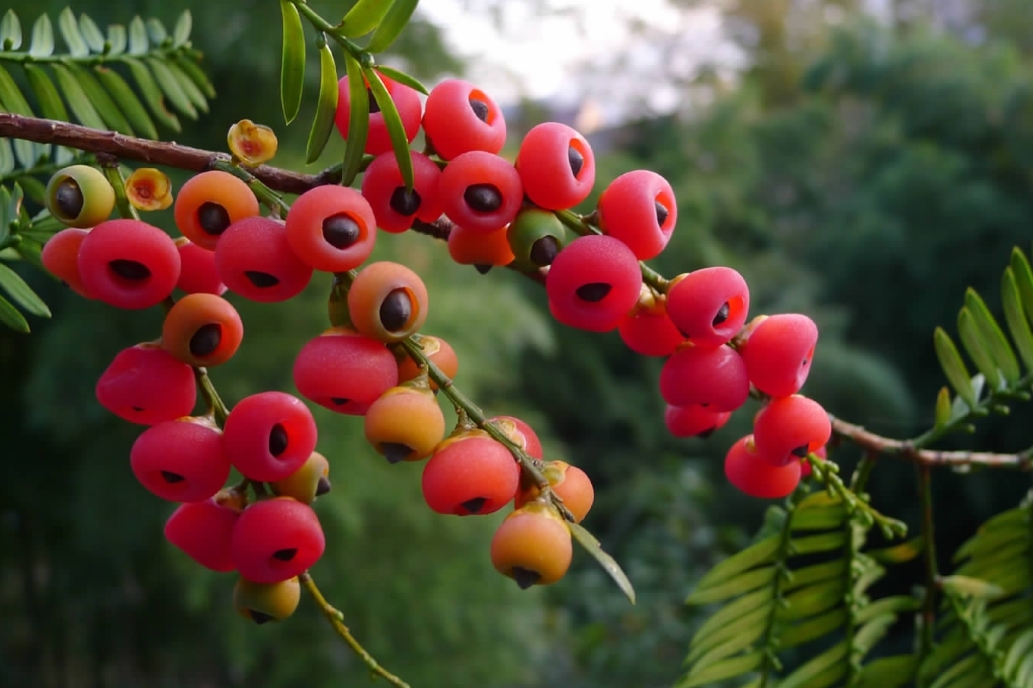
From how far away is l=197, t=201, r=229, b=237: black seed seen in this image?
0.63 ft

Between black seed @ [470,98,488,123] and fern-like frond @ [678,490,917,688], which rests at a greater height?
black seed @ [470,98,488,123]

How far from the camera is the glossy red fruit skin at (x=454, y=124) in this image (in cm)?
20

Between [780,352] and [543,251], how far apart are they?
0.07 metres

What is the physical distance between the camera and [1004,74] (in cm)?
226

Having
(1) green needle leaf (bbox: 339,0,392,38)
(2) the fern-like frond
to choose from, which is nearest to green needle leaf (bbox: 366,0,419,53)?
(1) green needle leaf (bbox: 339,0,392,38)

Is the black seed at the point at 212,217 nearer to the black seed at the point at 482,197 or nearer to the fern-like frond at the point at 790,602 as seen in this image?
the black seed at the point at 482,197

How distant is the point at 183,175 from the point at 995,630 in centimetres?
125

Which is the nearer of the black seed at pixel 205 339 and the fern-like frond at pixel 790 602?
the black seed at pixel 205 339

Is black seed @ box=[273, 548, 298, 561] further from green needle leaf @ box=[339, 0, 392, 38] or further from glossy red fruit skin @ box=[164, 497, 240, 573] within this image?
green needle leaf @ box=[339, 0, 392, 38]

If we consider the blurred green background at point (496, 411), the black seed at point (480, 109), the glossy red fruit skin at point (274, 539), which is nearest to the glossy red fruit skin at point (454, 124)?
the black seed at point (480, 109)

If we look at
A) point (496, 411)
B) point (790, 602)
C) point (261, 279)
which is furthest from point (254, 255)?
point (496, 411)

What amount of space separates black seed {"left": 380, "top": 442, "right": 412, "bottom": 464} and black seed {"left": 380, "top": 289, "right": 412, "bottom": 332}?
3 cm

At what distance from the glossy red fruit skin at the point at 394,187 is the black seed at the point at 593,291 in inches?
1.7

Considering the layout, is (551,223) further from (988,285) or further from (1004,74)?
(1004,74)
